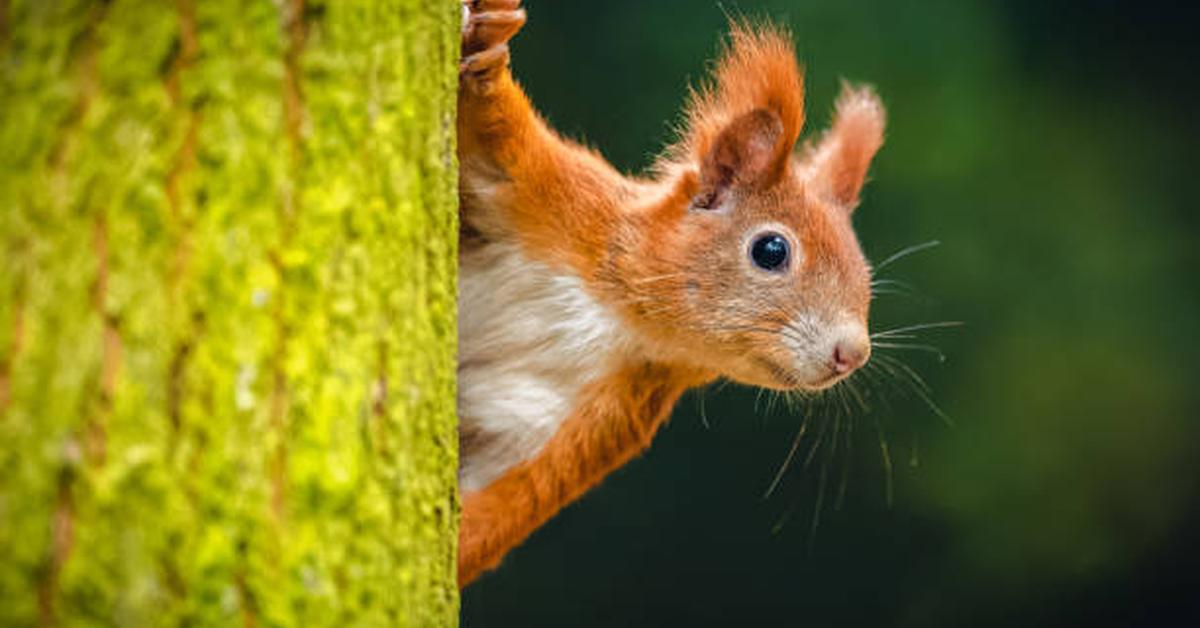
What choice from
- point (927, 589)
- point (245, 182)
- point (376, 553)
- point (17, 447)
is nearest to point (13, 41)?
point (245, 182)

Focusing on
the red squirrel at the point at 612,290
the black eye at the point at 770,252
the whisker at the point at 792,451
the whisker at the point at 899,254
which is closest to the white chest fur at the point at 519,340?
the red squirrel at the point at 612,290

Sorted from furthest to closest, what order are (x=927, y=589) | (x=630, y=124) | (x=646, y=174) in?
1. (x=927, y=589)
2. (x=630, y=124)
3. (x=646, y=174)

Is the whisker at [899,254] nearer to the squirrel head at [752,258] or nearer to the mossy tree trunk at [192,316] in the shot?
the squirrel head at [752,258]

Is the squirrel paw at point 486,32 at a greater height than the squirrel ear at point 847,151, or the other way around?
the squirrel paw at point 486,32

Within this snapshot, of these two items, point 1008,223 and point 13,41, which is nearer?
point 13,41

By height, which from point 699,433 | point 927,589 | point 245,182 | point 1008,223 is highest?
point 245,182

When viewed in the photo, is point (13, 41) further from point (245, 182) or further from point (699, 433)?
point (699, 433)

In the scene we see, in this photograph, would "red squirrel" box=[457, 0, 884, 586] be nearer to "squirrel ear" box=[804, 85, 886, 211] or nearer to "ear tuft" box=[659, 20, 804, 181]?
"ear tuft" box=[659, 20, 804, 181]

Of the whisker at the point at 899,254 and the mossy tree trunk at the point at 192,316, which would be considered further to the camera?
the whisker at the point at 899,254
